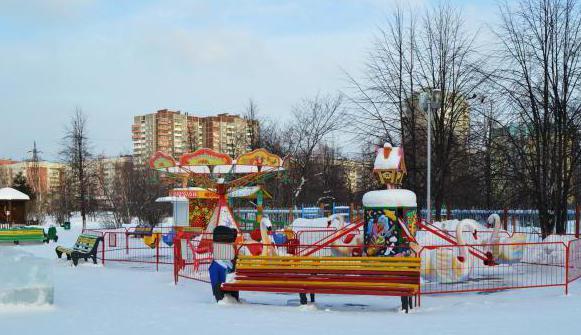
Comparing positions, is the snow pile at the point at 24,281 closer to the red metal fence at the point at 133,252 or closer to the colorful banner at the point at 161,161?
the red metal fence at the point at 133,252

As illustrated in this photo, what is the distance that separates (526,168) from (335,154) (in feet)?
148

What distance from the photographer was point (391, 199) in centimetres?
1383

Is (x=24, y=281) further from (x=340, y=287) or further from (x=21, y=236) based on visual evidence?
(x=21, y=236)

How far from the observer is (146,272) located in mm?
16844

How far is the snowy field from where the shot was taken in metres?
8.72

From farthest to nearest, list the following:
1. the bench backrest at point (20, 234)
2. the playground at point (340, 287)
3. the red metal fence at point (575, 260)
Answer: the bench backrest at point (20, 234), the red metal fence at point (575, 260), the playground at point (340, 287)

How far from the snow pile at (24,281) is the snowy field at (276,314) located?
0.19 metres

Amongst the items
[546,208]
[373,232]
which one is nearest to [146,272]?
[373,232]

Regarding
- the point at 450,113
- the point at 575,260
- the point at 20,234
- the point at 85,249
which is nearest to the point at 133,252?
the point at 85,249

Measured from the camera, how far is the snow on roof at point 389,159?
47.7ft

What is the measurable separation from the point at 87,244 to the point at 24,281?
8935 mm

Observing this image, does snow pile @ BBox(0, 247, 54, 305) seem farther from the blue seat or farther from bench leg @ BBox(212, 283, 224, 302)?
the blue seat

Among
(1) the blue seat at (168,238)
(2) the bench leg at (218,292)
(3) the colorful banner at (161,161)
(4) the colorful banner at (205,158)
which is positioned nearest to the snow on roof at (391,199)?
(2) the bench leg at (218,292)

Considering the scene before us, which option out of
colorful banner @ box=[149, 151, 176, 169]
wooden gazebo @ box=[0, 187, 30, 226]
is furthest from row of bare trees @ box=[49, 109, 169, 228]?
colorful banner @ box=[149, 151, 176, 169]
